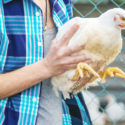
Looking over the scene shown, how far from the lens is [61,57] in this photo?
0.89 m

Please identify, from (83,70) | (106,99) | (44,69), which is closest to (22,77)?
(44,69)

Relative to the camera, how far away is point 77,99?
3.59ft

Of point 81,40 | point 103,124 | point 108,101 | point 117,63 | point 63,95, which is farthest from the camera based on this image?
point 117,63

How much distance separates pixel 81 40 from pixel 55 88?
0.17 meters

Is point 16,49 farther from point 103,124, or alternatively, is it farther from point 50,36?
point 103,124

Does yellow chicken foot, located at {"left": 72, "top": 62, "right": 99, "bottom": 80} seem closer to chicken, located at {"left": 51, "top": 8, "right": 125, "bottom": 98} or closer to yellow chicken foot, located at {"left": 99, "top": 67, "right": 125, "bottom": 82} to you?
chicken, located at {"left": 51, "top": 8, "right": 125, "bottom": 98}

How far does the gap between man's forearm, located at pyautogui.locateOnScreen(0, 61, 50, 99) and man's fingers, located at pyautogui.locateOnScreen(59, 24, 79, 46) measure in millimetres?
89

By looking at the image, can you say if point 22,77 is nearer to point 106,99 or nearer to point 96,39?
point 96,39

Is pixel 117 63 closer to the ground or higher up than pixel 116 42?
closer to the ground

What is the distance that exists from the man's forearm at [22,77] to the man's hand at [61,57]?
0.02 metres

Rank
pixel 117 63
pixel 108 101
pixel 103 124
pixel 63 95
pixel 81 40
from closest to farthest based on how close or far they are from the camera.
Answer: pixel 81 40 → pixel 63 95 → pixel 103 124 → pixel 108 101 → pixel 117 63

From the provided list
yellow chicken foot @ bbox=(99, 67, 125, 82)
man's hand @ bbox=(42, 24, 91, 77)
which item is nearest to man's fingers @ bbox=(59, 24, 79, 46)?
man's hand @ bbox=(42, 24, 91, 77)

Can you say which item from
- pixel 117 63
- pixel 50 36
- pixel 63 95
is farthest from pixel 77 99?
pixel 117 63

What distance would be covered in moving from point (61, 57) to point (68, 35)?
2.5 inches
